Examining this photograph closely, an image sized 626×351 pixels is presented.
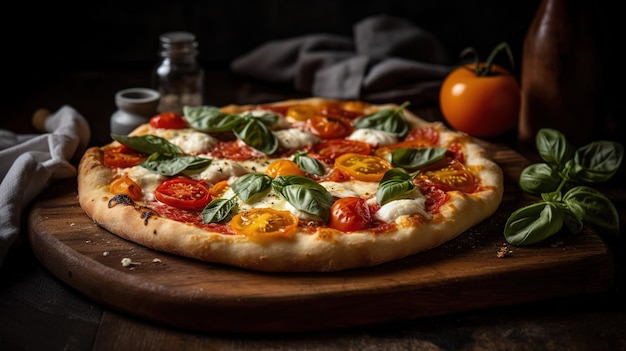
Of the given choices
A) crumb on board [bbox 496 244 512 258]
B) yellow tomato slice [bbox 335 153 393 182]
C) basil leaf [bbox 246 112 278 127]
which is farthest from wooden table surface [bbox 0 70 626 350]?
basil leaf [bbox 246 112 278 127]

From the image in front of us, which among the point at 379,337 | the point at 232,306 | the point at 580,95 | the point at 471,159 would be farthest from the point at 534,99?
the point at 232,306

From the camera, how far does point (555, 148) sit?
3406 millimetres

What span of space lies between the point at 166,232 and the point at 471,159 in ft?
4.86

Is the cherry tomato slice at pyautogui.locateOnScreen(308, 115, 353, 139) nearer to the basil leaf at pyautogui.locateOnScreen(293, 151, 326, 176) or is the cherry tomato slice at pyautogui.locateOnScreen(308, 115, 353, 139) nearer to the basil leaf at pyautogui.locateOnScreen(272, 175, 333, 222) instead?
the basil leaf at pyautogui.locateOnScreen(293, 151, 326, 176)

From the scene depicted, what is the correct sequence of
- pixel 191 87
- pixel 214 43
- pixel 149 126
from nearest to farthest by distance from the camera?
1. pixel 149 126
2. pixel 191 87
3. pixel 214 43

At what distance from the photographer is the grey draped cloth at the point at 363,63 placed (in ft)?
15.9

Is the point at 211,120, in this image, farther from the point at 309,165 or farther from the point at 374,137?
the point at 374,137

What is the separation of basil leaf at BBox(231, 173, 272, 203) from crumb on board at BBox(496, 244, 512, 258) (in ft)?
2.94

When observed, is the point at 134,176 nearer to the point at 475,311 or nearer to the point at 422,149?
the point at 422,149

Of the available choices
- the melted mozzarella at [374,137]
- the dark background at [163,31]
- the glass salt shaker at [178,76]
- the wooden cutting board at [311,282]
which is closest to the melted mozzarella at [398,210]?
the wooden cutting board at [311,282]

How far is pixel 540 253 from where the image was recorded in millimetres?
2855

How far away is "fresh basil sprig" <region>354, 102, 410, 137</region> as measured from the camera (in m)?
3.82

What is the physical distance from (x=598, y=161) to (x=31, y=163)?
2347 mm

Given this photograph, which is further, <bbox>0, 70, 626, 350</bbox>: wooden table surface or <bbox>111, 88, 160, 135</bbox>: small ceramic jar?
<bbox>111, 88, 160, 135</bbox>: small ceramic jar
